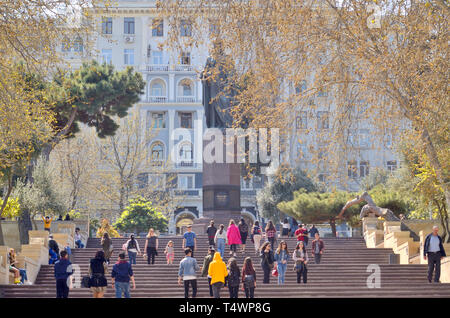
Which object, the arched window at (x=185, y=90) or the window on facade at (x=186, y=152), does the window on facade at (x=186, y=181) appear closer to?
the window on facade at (x=186, y=152)

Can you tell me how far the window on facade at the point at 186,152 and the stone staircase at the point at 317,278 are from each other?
39149 millimetres

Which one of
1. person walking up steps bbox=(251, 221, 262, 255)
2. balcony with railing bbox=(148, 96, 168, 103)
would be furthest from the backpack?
balcony with railing bbox=(148, 96, 168, 103)

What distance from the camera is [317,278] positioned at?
23234mm

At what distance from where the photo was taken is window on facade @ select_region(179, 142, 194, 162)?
7179 centimetres

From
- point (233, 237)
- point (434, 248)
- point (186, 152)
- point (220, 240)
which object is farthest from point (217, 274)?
point (186, 152)

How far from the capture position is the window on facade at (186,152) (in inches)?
2827

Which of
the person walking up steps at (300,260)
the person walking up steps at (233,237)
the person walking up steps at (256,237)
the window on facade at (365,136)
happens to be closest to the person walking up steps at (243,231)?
the person walking up steps at (256,237)
